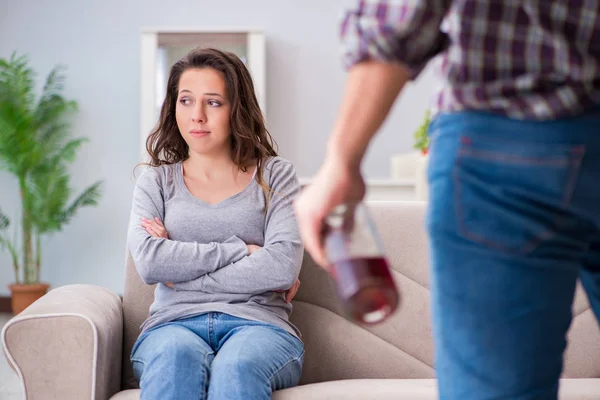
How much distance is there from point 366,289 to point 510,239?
14 centimetres

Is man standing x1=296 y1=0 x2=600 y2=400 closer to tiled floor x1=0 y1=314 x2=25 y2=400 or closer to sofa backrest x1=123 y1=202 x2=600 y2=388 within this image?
sofa backrest x1=123 y1=202 x2=600 y2=388

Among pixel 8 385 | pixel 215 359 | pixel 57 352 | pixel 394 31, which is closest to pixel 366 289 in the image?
pixel 394 31

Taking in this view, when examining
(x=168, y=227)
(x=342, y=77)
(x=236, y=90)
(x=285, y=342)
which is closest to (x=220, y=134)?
(x=236, y=90)

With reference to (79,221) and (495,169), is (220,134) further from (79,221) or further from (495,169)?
(79,221)

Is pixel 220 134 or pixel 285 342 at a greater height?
pixel 220 134

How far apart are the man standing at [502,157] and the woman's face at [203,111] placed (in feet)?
4.43

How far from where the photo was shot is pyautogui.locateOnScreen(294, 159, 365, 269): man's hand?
0.79m

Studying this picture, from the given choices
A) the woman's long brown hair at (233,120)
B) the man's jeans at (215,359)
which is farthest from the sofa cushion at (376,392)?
the woman's long brown hair at (233,120)

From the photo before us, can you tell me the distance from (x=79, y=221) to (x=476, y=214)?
5.42 meters

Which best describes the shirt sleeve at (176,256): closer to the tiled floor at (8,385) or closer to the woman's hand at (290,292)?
the woman's hand at (290,292)

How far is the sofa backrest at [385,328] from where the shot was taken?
2080mm

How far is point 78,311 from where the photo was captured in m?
1.78

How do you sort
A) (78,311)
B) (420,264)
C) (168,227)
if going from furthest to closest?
(420,264) < (168,227) < (78,311)

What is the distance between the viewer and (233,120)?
2133mm
